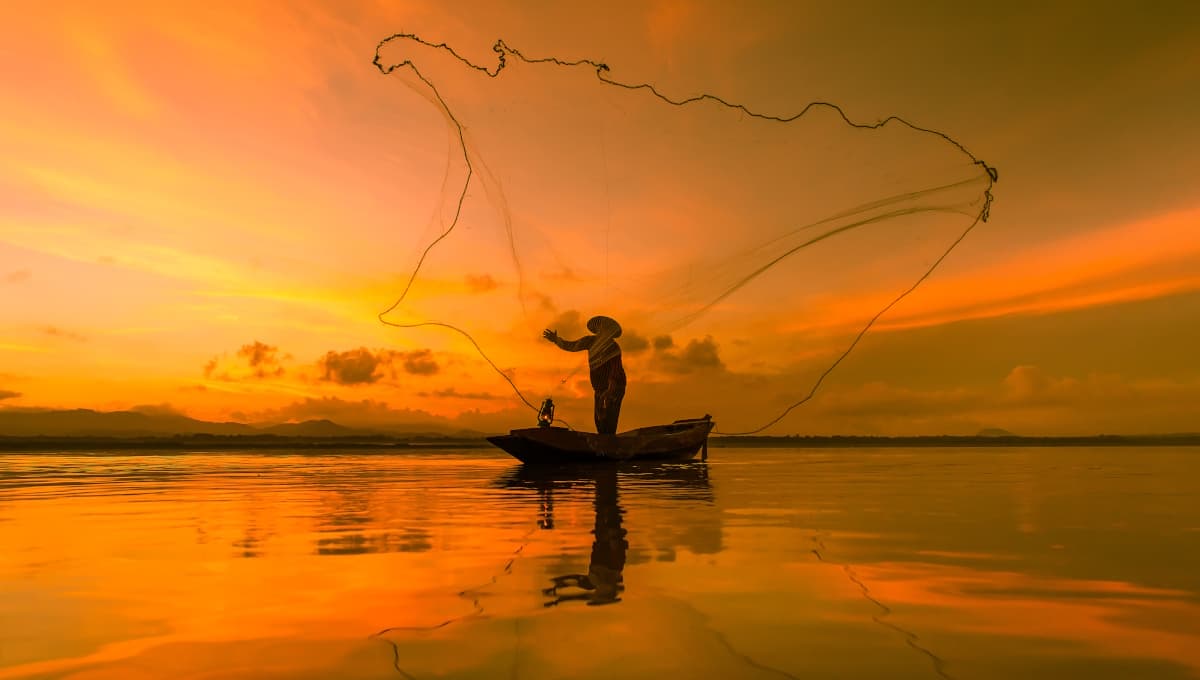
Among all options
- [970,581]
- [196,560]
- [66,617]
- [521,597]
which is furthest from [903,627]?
[196,560]

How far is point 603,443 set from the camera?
40.8 metres

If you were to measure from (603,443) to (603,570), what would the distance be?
98.3 feet

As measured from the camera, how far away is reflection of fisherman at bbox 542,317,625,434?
40.1 meters

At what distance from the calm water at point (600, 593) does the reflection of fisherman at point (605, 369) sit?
20369 mm

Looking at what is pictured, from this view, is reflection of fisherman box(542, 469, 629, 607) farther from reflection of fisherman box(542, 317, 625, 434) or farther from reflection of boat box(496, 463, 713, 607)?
reflection of fisherman box(542, 317, 625, 434)

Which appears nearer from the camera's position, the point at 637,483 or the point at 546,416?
the point at 637,483

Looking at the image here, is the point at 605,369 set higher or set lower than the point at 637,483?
higher

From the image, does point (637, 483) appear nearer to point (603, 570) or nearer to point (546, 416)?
point (546, 416)

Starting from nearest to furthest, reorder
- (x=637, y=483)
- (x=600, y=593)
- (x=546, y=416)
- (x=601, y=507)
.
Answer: (x=600, y=593) → (x=601, y=507) → (x=637, y=483) → (x=546, y=416)

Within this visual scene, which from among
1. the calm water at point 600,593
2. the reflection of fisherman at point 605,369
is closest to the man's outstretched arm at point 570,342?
the reflection of fisherman at point 605,369

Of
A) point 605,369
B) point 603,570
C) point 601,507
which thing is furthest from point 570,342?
point 603,570

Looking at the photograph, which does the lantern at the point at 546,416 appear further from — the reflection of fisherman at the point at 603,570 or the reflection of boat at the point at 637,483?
the reflection of fisherman at the point at 603,570

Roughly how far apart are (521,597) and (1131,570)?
312 inches

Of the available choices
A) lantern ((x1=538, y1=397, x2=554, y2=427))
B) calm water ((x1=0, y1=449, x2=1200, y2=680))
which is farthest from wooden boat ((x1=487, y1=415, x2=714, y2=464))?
calm water ((x1=0, y1=449, x2=1200, y2=680))
